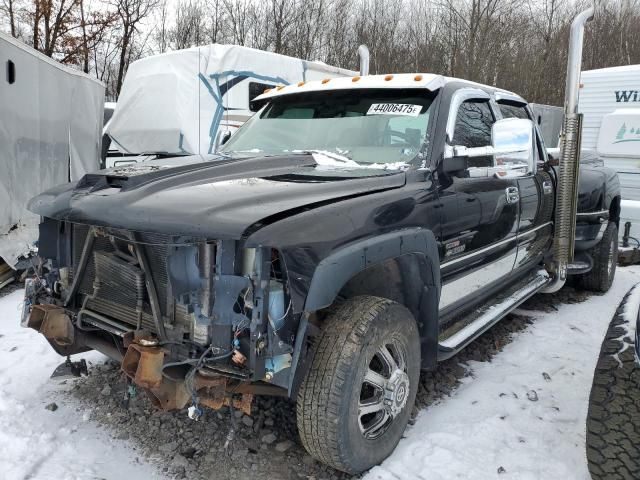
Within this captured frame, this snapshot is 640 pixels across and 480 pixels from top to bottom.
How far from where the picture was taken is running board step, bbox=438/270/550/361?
3.15 metres

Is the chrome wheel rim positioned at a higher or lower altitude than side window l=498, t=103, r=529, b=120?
lower

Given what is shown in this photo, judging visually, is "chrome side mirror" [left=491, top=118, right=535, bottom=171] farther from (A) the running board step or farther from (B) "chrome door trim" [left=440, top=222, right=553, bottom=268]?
(A) the running board step

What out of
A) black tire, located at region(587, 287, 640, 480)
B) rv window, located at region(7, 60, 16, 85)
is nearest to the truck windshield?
black tire, located at region(587, 287, 640, 480)

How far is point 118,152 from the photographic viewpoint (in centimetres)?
983

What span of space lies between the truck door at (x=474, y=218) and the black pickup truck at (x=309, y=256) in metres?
0.02

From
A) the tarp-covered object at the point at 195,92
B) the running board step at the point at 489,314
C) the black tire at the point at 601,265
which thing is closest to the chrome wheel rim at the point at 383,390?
the running board step at the point at 489,314

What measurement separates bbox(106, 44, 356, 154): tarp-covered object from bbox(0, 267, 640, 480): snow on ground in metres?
5.21

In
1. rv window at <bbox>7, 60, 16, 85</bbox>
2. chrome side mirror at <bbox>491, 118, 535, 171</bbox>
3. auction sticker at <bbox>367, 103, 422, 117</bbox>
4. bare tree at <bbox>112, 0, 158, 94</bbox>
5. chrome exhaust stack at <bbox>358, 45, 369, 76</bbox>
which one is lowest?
chrome side mirror at <bbox>491, 118, 535, 171</bbox>

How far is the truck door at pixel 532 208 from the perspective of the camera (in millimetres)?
4215

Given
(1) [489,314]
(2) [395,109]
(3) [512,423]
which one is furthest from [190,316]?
(1) [489,314]

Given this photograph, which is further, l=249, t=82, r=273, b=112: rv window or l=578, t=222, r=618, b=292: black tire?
l=249, t=82, r=273, b=112: rv window

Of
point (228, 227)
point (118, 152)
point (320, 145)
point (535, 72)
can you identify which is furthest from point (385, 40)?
point (228, 227)

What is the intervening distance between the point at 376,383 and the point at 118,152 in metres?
8.55

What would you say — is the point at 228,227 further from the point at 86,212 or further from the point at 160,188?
the point at 86,212
